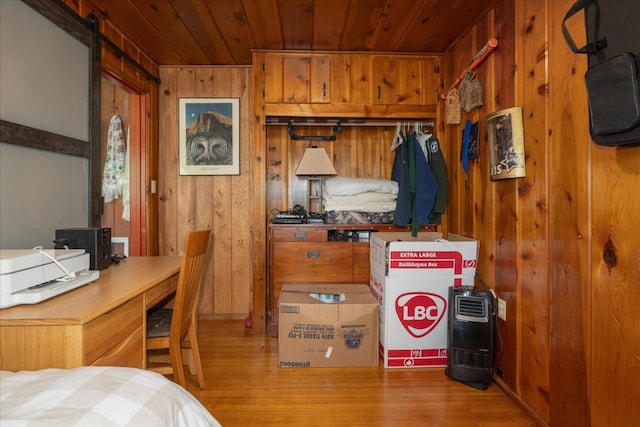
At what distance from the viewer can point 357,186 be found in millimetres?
2715

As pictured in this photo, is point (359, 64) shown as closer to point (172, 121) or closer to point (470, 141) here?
point (470, 141)

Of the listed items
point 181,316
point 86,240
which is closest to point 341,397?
point 181,316

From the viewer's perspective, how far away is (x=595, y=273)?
1282mm

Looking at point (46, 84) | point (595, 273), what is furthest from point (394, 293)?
point (46, 84)

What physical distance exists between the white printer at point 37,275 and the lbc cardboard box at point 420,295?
65.6 inches

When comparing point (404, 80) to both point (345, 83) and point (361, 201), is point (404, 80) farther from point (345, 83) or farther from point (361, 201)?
point (361, 201)

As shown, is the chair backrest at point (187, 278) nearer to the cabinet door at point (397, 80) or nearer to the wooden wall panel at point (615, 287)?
the wooden wall panel at point (615, 287)

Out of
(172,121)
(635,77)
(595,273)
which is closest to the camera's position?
(635,77)

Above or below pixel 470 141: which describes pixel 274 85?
above

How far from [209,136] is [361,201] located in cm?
153

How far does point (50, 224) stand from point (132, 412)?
161 centimetres

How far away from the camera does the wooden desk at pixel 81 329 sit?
39.5 inches

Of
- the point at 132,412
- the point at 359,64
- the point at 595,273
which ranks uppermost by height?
the point at 359,64

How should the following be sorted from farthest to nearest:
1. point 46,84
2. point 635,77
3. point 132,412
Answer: point 46,84 < point 635,77 < point 132,412
